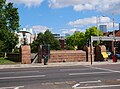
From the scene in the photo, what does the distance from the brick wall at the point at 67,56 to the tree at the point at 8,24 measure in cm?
1077

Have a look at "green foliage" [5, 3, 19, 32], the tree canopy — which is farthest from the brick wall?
the tree canopy

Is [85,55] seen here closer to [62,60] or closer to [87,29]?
[62,60]

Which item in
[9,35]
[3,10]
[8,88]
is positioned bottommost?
[8,88]

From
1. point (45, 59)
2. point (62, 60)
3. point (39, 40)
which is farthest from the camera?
point (39, 40)

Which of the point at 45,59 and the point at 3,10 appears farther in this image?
the point at 3,10

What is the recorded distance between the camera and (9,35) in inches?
1911

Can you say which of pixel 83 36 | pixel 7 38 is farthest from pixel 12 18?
pixel 83 36

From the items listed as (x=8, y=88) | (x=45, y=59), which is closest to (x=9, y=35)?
(x=45, y=59)

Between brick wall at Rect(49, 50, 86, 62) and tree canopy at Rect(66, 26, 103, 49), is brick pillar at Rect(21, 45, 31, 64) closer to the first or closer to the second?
brick wall at Rect(49, 50, 86, 62)

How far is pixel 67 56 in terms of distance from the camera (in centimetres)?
4078

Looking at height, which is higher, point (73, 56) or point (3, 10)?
point (3, 10)

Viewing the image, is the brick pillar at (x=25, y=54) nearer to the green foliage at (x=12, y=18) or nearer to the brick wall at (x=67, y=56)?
the brick wall at (x=67, y=56)

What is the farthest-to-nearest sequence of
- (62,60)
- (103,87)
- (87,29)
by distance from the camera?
(87,29)
(62,60)
(103,87)

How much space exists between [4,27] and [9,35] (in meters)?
1.94
